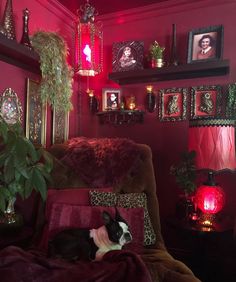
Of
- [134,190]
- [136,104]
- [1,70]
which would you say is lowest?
[134,190]

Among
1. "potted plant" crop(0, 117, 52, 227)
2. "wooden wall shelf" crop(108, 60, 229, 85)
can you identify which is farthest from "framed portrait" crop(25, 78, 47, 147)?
"wooden wall shelf" crop(108, 60, 229, 85)

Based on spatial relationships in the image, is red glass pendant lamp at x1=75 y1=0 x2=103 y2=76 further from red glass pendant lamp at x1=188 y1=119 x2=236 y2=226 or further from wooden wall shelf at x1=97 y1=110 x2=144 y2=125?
red glass pendant lamp at x1=188 y1=119 x2=236 y2=226

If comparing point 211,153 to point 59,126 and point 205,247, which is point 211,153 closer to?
point 205,247

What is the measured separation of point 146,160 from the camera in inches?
76.8

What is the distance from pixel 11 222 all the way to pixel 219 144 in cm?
137

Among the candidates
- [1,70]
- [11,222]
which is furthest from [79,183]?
[1,70]

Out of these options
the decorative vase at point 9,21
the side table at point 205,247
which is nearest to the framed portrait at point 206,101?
the side table at point 205,247

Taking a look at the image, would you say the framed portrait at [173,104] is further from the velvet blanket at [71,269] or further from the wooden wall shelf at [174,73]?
the velvet blanket at [71,269]

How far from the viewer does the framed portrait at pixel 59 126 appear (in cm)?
235

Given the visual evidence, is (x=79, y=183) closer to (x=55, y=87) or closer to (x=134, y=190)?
(x=134, y=190)

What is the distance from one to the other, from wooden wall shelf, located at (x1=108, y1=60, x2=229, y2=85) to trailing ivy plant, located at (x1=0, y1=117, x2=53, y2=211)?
123cm

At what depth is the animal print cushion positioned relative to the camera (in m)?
1.64

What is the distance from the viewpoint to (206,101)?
2.27m

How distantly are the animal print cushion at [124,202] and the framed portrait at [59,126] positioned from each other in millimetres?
867
